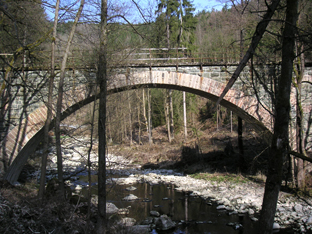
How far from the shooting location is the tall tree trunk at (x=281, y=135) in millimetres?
2463

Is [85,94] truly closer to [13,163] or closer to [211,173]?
[13,163]

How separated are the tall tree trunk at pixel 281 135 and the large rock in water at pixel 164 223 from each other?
4389 millimetres

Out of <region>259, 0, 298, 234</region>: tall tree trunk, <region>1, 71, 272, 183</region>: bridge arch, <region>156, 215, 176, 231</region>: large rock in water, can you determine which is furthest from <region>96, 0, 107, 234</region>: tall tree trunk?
<region>1, 71, 272, 183</region>: bridge arch

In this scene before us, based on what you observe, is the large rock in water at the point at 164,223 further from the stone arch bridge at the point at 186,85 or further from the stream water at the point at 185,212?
the stone arch bridge at the point at 186,85

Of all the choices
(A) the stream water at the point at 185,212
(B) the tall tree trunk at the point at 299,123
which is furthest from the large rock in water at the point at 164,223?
(B) the tall tree trunk at the point at 299,123

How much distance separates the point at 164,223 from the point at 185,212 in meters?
1.18

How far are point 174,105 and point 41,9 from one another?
51.0 feet

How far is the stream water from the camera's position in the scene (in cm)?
635

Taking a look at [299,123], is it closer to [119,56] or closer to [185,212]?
[185,212]

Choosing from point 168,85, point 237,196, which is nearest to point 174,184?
point 237,196

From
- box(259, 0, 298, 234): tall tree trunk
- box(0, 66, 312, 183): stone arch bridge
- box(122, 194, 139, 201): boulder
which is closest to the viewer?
box(259, 0, 298, 234): tall tree trunk

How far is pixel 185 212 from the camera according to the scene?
25.0 feet

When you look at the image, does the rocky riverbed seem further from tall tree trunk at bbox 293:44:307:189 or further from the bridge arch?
the bridge arch

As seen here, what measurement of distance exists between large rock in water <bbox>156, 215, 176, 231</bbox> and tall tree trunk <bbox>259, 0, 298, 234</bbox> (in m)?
4.39
